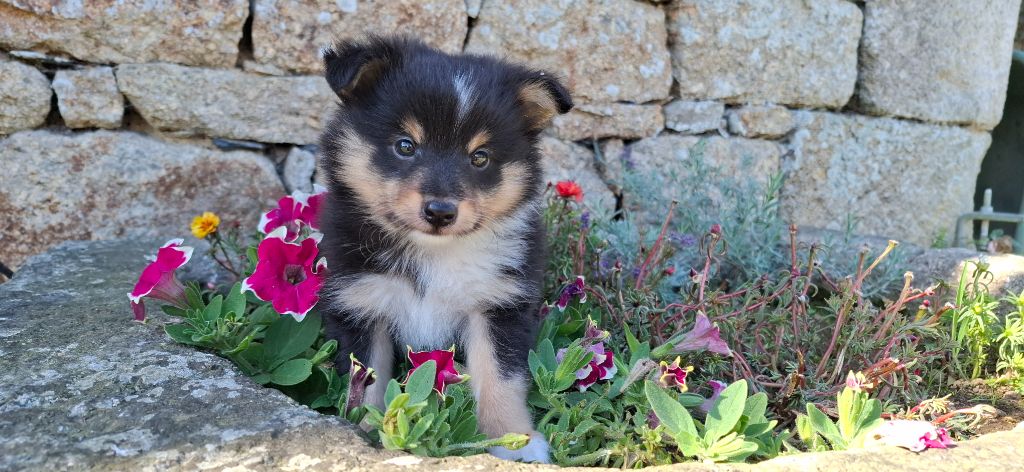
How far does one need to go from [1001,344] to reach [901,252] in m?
0.74

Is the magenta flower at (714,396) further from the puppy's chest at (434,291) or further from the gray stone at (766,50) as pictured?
the gray stone at (766,50)

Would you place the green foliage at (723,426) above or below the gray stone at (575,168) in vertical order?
below

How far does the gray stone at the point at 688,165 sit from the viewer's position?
4098mm

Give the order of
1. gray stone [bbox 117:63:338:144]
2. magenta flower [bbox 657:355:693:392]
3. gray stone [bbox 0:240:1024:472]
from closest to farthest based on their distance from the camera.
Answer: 1. gray stone [bbox 0:240:1024:472]
2. magenta flower [bbox 657:355:693:392]
3. gray stone [bbox 117:63:338:144]

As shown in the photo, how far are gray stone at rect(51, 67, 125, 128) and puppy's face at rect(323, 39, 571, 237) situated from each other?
161 centimetres

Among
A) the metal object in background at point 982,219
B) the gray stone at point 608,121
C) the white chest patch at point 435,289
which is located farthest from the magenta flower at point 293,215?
the metal object in background at point 982,219

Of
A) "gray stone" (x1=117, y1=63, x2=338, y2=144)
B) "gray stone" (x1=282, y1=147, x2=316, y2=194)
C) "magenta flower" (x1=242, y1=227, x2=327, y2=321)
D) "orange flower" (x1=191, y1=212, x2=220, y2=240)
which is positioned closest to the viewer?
"magenta flower" (x1=242, y1=227, x2=327, y2=321)

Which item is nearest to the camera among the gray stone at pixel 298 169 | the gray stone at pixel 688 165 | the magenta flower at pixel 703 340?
the magenta flower at pixel 703 340

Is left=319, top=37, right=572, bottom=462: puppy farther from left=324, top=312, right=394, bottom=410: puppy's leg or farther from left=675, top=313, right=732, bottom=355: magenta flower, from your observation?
left=675, top=313, right=732, bottom=355: magenta flower

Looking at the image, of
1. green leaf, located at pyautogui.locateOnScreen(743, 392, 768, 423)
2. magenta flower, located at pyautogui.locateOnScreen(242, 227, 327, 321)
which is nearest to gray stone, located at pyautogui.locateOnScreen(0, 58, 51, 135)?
magenta flower, located at pyautogui.locateOnScreen(242, 227, 327, 321)

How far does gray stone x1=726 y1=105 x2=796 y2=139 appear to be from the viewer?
4.53 m

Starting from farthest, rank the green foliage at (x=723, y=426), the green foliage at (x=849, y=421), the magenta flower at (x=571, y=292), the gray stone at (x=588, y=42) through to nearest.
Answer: the gray stone at (x=588, y=42) → the magenta flower at (x=571, y=292) → the green foliage at (x=849, y=421) → the green foliage at (x=723, y=426)

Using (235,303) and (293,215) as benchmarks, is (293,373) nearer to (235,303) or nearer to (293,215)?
(235,303)

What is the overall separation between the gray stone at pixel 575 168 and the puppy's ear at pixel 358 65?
72.6 inches
